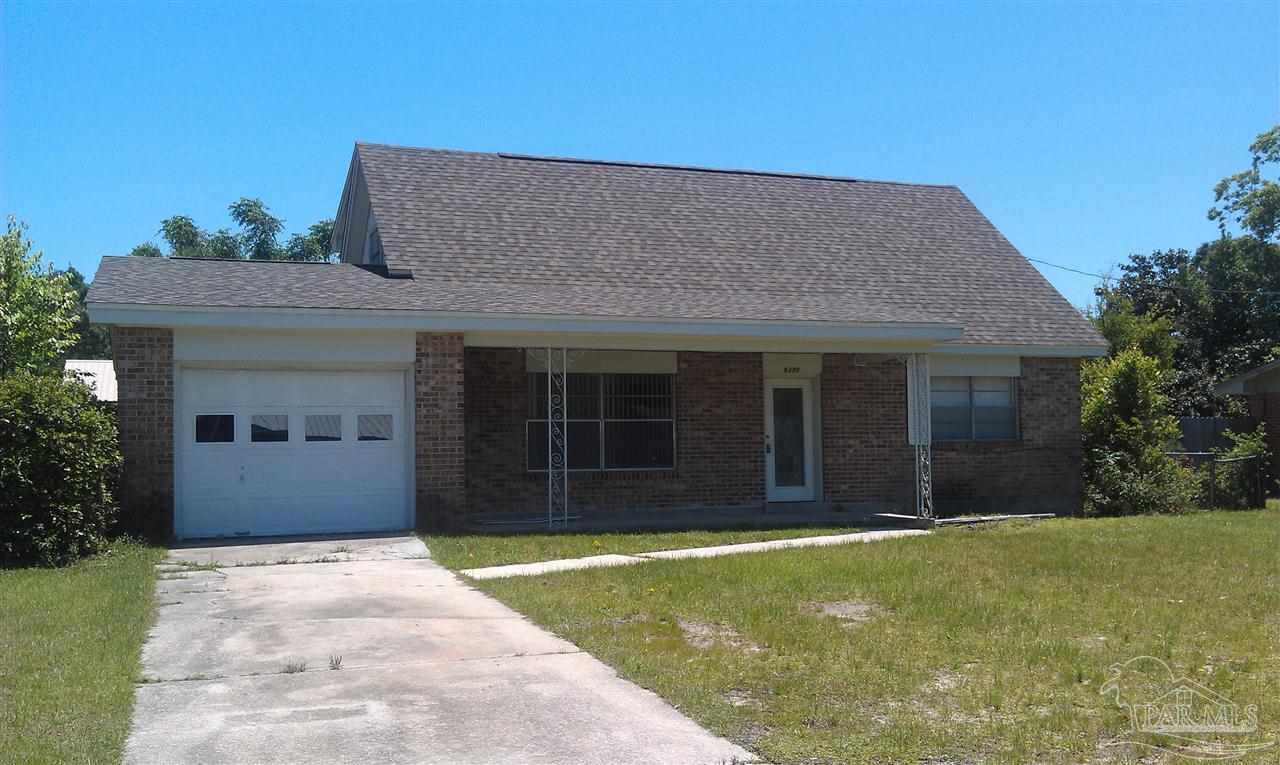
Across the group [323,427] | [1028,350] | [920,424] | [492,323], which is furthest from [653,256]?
[1028,350]

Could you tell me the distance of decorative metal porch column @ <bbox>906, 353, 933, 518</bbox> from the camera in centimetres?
1658

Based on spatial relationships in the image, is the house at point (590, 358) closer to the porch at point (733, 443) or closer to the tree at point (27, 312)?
the porch at point (733, 443)

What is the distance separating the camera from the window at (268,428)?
14169 mm

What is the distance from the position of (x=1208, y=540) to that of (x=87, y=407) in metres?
13.6

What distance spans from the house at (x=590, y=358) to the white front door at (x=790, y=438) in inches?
1.5

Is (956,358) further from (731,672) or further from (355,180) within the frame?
(731,672)

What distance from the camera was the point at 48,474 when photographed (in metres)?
11.8

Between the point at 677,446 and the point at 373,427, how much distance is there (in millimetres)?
5107

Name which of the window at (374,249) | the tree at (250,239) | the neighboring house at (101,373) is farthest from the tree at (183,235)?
the window at (374,249)

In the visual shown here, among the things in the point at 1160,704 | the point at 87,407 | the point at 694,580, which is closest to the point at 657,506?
the point at 694,580

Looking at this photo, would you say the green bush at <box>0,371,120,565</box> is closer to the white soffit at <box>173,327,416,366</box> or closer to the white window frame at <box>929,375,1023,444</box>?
the white soffit at <box>173,327,416,366</box>

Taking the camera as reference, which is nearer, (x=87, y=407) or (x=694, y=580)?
(x=694, y=580)

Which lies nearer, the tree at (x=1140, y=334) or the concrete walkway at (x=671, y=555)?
the concrete walkway at (x=671, y=555)

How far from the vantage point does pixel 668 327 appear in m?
15.2
